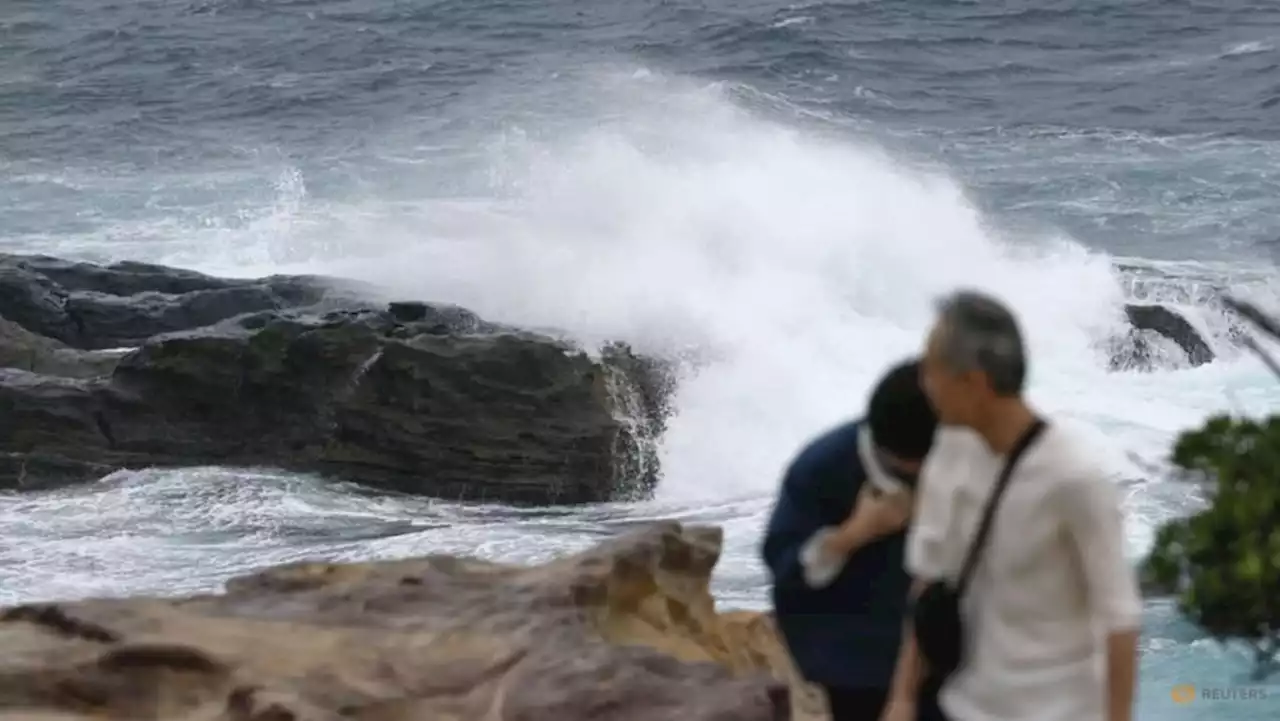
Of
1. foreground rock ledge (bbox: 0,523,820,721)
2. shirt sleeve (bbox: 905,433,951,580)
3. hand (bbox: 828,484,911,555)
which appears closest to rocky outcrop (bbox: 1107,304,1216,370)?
foreground rock ledge (bbox: 0,523,820,721)

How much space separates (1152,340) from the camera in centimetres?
1644

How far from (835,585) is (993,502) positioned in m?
0.60

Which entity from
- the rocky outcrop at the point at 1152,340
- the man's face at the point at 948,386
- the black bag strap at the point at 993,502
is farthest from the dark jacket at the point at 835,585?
the rocky outcrop at the point at 1152,340

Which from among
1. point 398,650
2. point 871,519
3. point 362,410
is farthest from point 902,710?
point 362,410

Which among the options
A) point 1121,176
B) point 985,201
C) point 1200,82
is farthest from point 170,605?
point 1200,82

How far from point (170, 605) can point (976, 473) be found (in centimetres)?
310

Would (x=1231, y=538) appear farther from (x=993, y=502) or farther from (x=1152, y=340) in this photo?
(x=1152, y=340)

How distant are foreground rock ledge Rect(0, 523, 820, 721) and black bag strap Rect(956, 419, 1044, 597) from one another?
163cm

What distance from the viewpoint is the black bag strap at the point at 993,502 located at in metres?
2.92

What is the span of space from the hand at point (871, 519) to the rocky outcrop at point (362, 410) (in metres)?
8.52

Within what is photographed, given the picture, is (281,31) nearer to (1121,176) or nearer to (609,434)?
(1121,176)

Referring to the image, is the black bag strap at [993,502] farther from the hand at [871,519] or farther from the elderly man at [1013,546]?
the hand at [871,519]

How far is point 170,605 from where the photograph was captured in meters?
5.47

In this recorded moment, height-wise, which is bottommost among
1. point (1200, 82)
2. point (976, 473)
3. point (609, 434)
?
point (609, 434)
